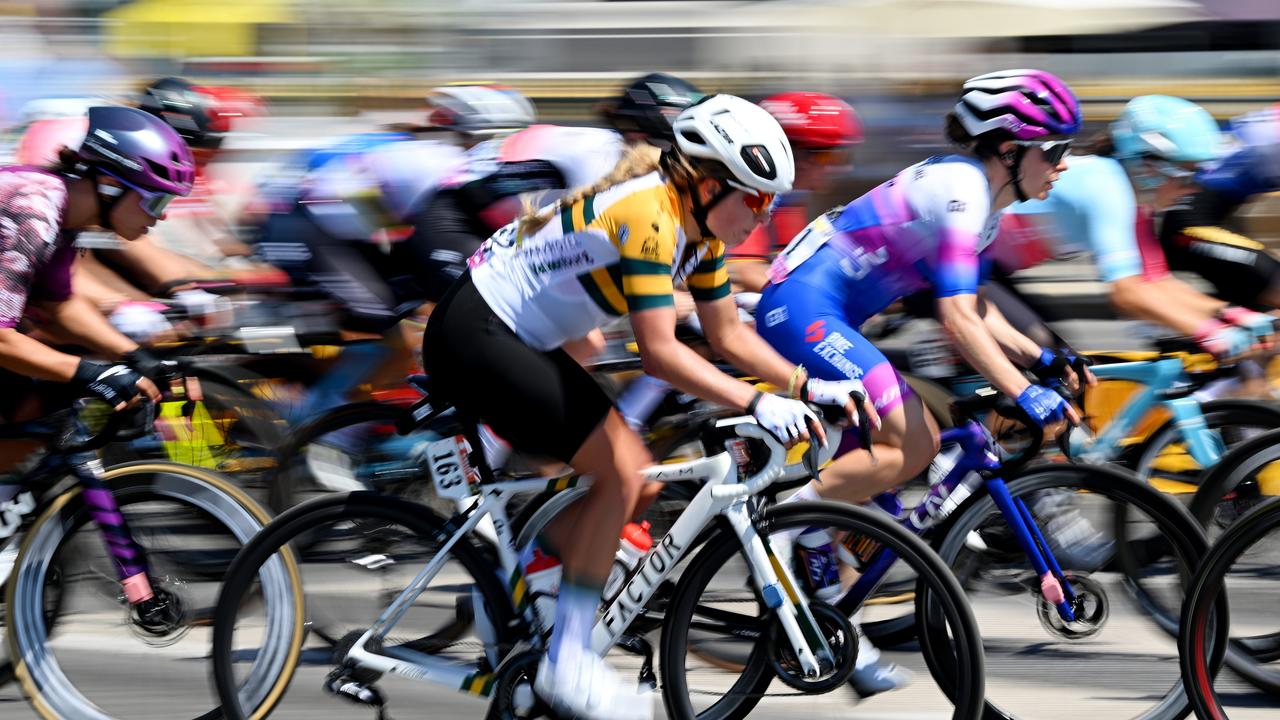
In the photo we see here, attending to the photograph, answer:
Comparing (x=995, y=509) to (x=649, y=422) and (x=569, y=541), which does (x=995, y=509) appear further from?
(x=649, y=422)

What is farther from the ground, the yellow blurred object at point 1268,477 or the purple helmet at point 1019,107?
the purple helmet at point 1019,107

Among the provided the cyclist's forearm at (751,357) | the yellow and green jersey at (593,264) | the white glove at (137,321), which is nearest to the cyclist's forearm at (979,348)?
the cyclist's forearm at (751,357)

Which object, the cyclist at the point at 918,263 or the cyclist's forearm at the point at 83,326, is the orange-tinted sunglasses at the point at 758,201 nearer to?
the cyclist at the point at 918,263

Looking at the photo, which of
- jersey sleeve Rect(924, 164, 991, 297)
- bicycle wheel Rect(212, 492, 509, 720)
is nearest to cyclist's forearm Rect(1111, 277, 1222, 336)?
jersey sleeve Rect(924, 164, 991, 297)

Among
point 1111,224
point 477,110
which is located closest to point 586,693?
point 1111,224

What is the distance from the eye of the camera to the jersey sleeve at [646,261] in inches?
156

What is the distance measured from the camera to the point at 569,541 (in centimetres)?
415

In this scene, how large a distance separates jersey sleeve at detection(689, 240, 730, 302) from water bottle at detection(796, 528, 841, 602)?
0.72 m

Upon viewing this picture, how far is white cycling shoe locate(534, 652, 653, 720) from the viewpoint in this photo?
13.2 feet

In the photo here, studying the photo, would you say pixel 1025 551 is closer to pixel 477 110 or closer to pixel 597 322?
pixel 597 322

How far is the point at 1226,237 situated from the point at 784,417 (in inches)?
142

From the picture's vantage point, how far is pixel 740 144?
404 cm

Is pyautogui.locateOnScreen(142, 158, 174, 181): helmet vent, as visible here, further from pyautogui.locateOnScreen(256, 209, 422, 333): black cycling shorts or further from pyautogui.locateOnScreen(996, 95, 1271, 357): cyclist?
pyautogui.locateOnScreen(996, 95, 1271, 357): cyclist

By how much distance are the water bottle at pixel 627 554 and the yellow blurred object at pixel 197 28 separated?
34.4 ft
